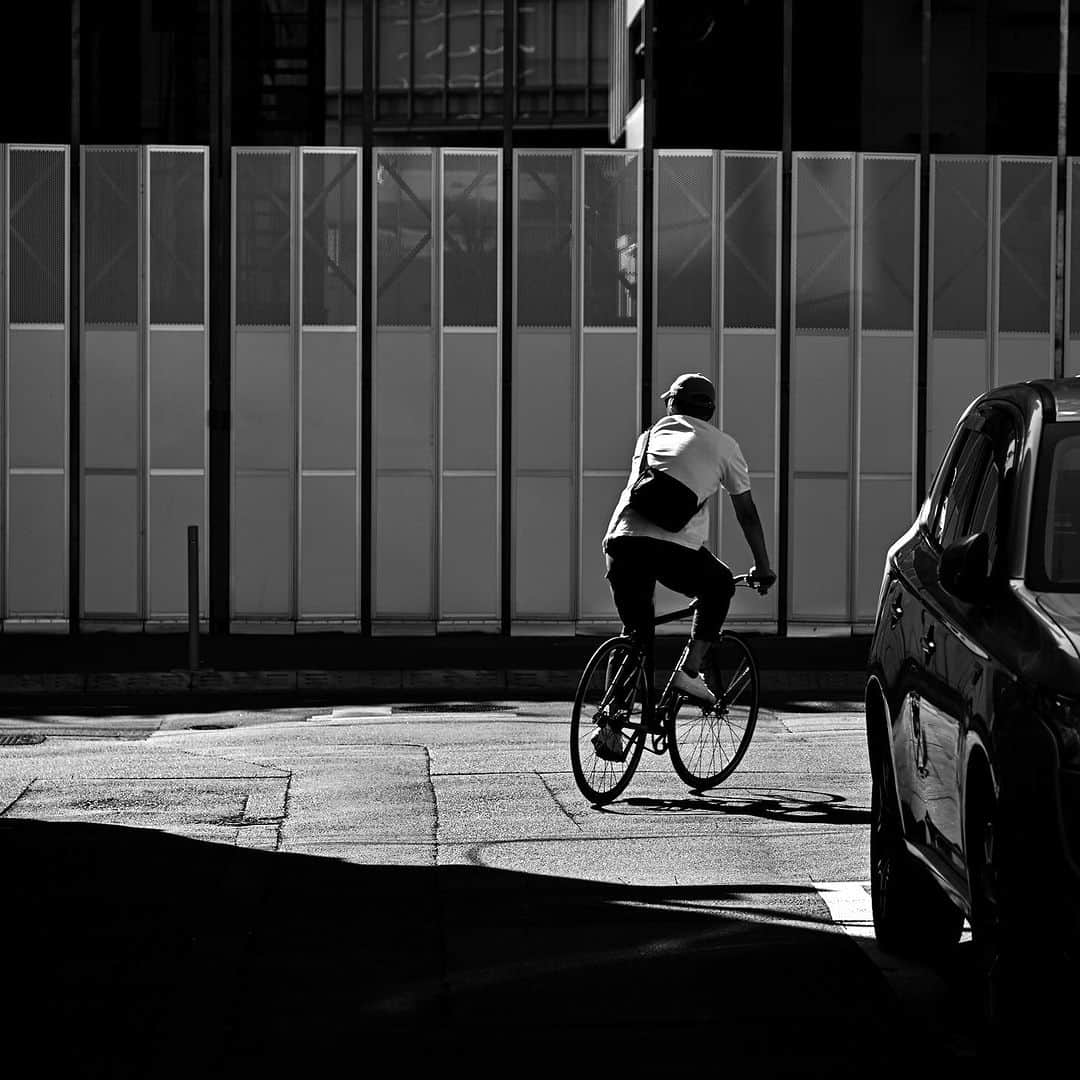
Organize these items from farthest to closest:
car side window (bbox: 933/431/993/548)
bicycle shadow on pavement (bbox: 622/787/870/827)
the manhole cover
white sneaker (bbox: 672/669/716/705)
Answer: the manhole cover, white sneaker (bbox: 672/669/716/705), bicycle shadow on pavement (bbox: 622/787/870/827), car side window (bbox: 933/431/993/548)

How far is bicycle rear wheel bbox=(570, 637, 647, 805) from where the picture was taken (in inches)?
370

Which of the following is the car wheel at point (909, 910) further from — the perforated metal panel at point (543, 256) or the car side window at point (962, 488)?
the perforated metal panel at point (543, 256)

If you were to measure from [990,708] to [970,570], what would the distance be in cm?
44

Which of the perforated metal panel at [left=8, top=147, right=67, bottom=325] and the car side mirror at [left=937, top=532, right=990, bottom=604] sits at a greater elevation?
the perforated metal panel at [left=8, top=147, right=67, bottom=325]

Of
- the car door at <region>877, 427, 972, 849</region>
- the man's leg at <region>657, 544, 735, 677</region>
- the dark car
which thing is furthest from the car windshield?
the man's leg at <region>657, 544, 735, 677</region>

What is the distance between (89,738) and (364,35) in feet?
35.0

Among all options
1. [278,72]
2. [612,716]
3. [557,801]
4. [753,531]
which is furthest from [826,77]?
[557,801]

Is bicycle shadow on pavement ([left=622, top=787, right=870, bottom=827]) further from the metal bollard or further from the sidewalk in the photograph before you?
the metal bollard

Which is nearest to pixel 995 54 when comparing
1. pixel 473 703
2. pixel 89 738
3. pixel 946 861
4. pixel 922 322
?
pixel 922 322

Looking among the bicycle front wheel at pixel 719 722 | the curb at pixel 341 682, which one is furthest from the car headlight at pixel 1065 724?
the curb at pixel 341 682

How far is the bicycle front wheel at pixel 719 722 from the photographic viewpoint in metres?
9.93

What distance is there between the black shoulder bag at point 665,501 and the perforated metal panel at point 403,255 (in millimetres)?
11954

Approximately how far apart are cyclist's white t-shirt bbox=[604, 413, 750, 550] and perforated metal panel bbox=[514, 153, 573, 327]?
1150cm

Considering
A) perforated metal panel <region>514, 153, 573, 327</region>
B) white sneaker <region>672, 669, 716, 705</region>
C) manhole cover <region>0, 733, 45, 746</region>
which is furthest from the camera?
perforated metal panel <region>514, 153, 573, 327</region>
